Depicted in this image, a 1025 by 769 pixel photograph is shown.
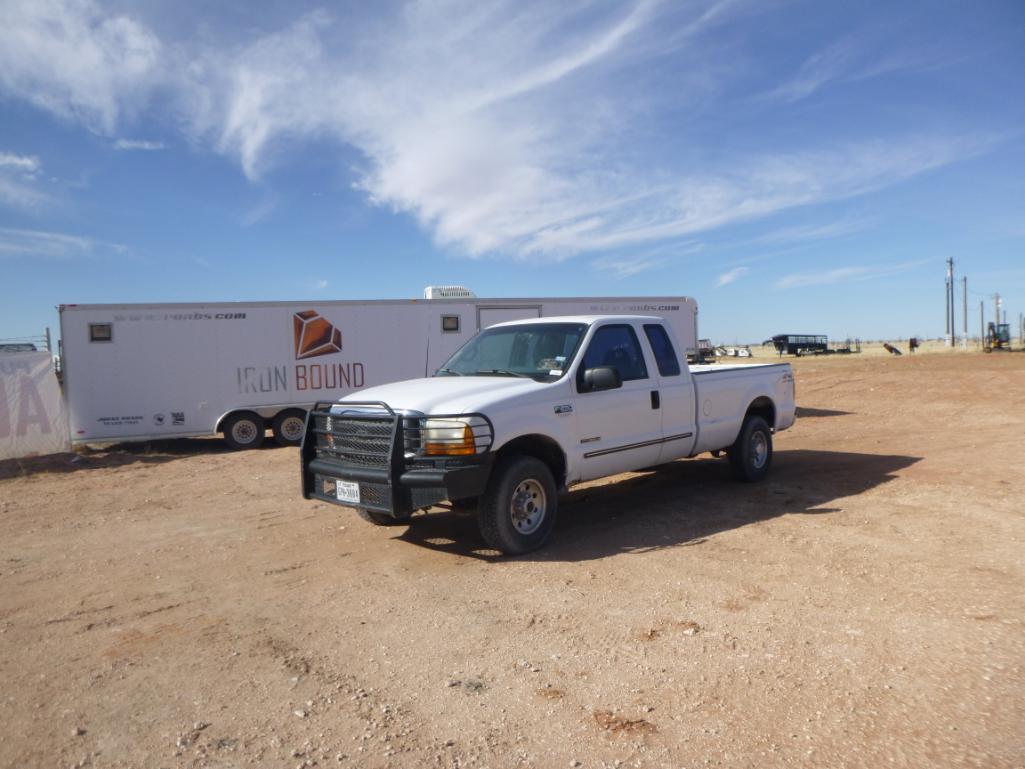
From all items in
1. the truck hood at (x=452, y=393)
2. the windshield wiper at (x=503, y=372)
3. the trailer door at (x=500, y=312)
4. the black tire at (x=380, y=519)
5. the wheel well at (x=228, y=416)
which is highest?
the trailer door at (x=500, y=312)

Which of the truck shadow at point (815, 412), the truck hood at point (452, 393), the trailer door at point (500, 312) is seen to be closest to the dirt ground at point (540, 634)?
the truck hood at point (452, 393)

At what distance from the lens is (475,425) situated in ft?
19.2

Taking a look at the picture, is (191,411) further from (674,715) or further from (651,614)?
Result: (674,715)

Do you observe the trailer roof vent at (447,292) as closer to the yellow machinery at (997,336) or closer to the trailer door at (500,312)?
the trailer door at (500,312)

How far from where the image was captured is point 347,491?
6254mm

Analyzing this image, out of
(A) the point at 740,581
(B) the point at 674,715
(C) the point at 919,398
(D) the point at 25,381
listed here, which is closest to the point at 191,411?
(D) the point at 25,381

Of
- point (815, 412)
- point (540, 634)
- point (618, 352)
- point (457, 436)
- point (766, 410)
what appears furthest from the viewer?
point (815, 412)

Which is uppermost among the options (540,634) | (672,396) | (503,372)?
(503,372)

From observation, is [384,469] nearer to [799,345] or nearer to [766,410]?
[766,410]

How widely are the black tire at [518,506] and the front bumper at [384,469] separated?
0.62 feet

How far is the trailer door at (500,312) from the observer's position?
1678cm

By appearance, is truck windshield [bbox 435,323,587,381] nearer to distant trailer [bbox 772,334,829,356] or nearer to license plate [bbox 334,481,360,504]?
license plate [bbox 334,481,360,504]

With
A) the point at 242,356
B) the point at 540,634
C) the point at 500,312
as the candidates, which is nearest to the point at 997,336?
the point at 500,312

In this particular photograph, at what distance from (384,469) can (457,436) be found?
65 centimetres
